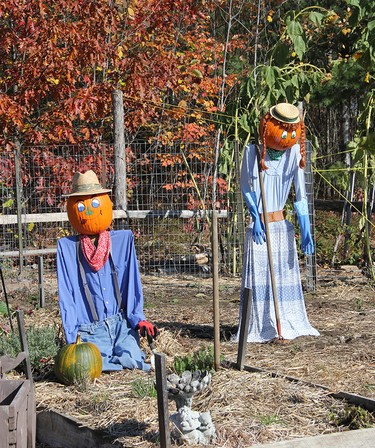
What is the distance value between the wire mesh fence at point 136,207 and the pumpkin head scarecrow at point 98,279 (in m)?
4.26

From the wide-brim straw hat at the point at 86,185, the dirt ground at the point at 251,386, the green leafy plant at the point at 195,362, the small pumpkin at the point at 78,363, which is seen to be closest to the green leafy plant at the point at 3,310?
the dirt ground at the point at 251,386

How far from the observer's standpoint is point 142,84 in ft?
38.2

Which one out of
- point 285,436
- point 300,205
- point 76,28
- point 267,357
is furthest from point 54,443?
point 76,28

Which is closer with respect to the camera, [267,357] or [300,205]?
[267,357]

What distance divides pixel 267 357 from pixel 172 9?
23.2 feet

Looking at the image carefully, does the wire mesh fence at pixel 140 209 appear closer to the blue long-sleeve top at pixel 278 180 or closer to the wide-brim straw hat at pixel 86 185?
the blue long-sleeve top at pixel 278 180

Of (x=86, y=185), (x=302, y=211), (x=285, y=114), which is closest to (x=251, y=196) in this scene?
(x=302, y=211)

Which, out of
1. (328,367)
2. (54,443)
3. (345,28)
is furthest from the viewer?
(345,28)

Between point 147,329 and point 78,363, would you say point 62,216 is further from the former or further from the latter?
point 78,363

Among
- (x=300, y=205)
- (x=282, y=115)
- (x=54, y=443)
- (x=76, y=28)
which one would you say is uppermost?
(x=76, y=28)

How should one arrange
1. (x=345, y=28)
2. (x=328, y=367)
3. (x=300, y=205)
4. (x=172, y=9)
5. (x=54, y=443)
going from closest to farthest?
(x=54, y=443), (x=328, y=367), (x=300, y=205), (x=172, y=9), (x=345, y=28)

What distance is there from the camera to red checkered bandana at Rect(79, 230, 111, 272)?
6355mm

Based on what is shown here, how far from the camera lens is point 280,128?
695 cm

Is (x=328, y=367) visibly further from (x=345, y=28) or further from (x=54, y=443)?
(x=345, y=28)
